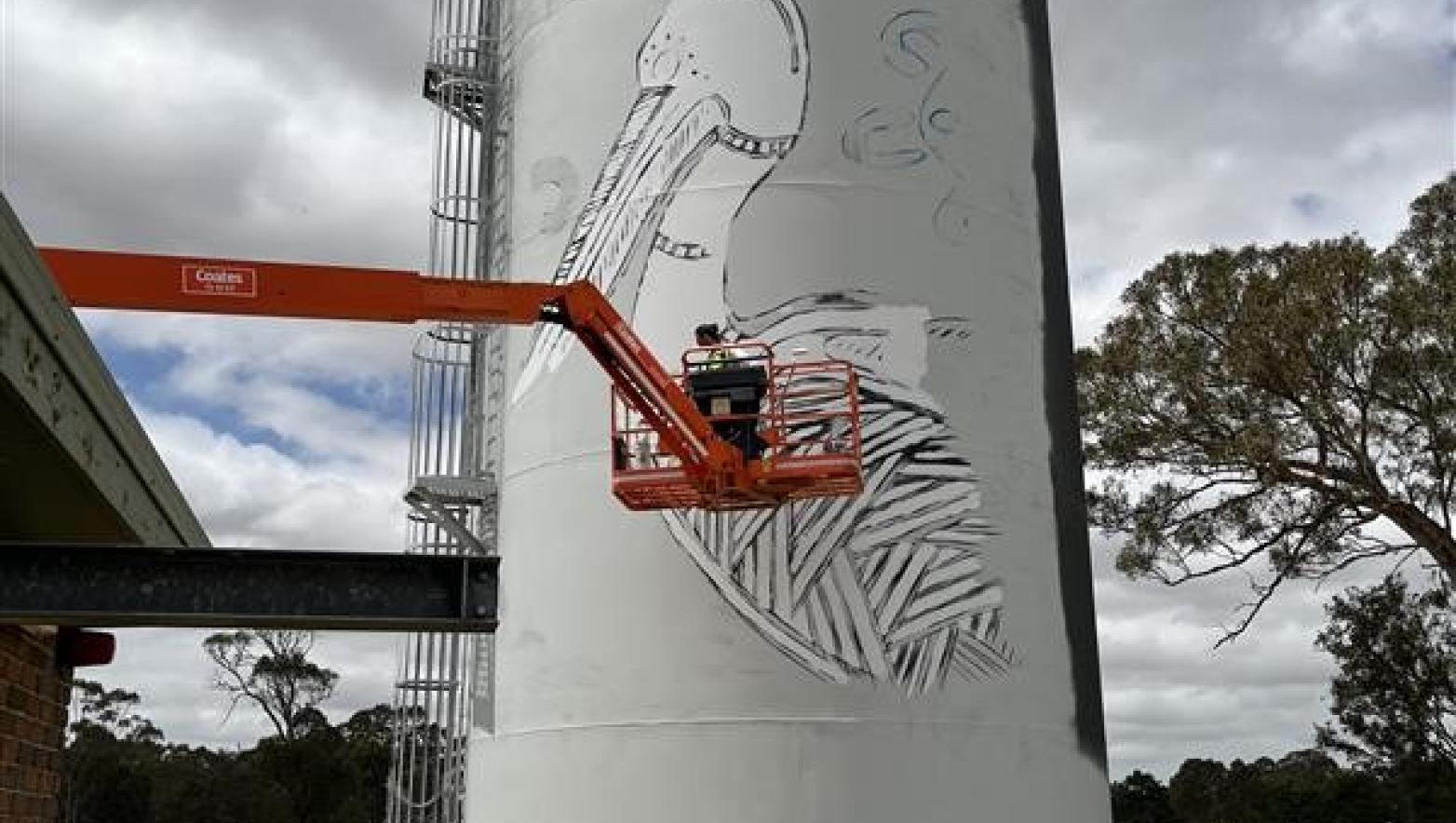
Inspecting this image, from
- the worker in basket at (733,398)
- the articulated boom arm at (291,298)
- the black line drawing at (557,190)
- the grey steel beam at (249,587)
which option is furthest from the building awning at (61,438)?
the black line drawing at (557,190)

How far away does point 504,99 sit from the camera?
16.8 metres

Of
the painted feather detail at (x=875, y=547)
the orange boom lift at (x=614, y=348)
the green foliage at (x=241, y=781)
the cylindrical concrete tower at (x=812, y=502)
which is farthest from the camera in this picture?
the green foliage at (x=241, y=781)

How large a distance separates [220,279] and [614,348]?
3259 millimetres

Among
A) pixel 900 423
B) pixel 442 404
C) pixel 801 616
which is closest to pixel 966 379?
pixel 900 423

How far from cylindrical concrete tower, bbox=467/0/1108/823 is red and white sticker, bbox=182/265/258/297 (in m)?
3.18

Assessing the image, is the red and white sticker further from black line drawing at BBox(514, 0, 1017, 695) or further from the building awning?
the building awning

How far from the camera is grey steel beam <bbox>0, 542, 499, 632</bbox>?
19.7 ft

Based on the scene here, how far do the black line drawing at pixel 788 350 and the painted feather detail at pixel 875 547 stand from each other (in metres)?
0.01

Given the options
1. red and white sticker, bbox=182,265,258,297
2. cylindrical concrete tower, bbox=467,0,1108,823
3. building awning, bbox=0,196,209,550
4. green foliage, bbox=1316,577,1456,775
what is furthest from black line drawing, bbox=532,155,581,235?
green foliage, bbox=1316,577,1456,775

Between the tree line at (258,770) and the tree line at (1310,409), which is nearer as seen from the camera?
the tree line at (1310,409)

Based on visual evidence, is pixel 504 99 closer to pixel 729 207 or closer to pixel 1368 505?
pixel 729 207

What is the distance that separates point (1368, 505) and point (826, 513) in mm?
16672

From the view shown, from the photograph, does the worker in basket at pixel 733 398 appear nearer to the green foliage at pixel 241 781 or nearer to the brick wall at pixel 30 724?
the brick wall at pixel 30 724

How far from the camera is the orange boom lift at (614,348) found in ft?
38.3
